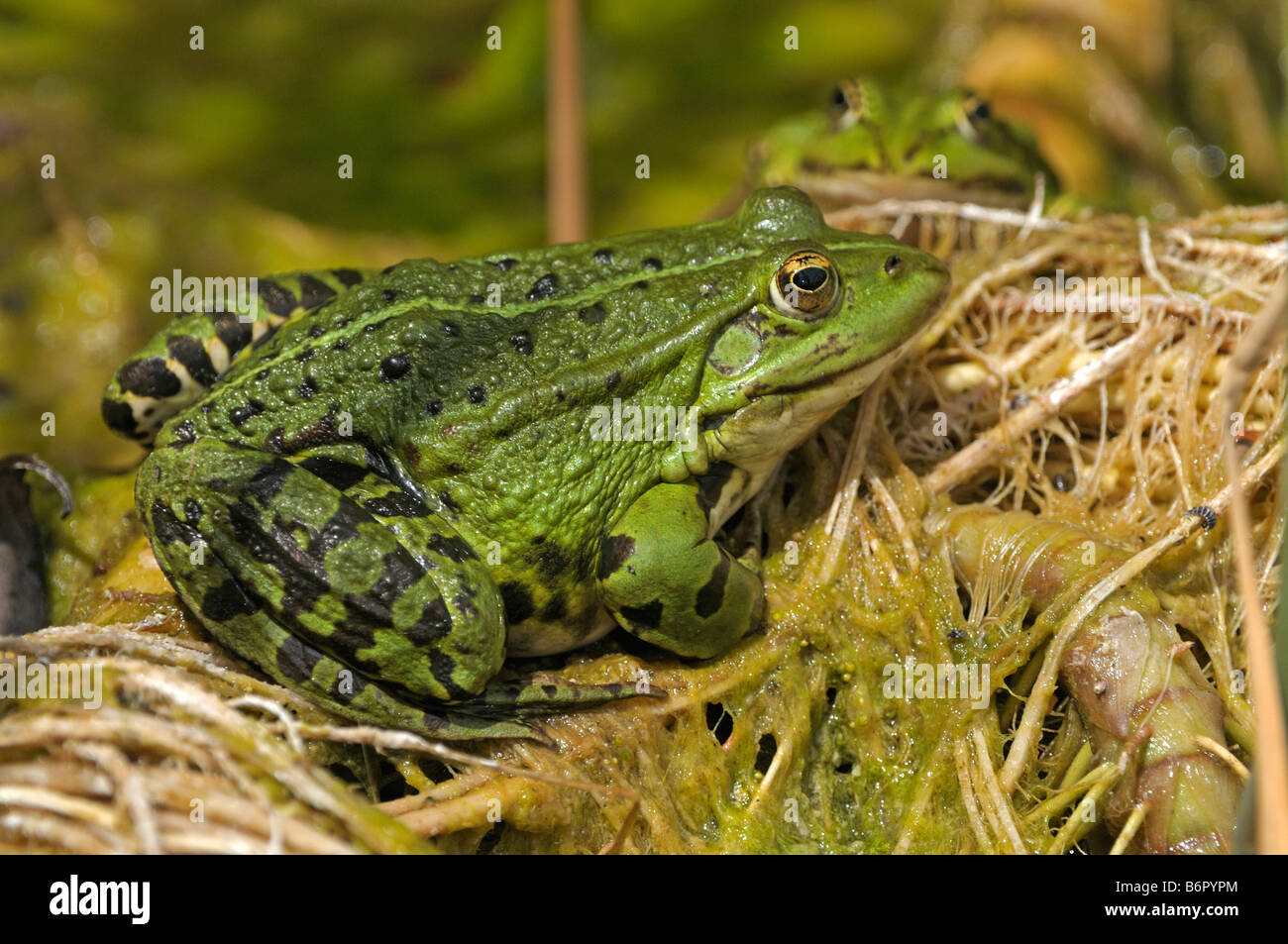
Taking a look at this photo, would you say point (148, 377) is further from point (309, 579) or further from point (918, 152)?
point (918, 152)

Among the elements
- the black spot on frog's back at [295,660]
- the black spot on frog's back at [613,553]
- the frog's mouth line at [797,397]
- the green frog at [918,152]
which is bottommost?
the black spot on frog's back at [295,660]

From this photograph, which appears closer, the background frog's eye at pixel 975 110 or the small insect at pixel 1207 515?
the small insect at pixel 1207 515

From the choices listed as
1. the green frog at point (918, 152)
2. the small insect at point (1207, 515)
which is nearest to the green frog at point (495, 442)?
the small insect at point (1207, 515)

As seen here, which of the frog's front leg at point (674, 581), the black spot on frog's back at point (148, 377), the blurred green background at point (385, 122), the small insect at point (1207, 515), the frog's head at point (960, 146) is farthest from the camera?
the blurred green background at point (385, 122)

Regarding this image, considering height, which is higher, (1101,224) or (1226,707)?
(1101,224)

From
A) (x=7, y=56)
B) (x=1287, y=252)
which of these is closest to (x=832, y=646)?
(x=1287, y=252)

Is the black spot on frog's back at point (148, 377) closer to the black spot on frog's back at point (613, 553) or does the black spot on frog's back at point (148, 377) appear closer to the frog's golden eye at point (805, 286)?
the black spot on frog's back at point (613, 553)

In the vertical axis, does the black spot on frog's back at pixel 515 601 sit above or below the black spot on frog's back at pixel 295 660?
above

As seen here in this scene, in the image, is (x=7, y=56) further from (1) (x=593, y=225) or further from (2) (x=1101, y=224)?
(2) (x=1101, y=224)

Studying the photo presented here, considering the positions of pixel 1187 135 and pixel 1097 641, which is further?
pixel 1187 135
